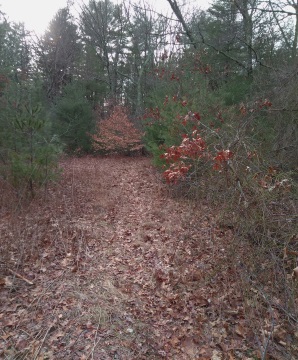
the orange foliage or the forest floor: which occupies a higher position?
the orange foliage

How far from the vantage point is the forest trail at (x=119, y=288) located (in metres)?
2.83

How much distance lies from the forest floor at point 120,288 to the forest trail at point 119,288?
0.01 meters

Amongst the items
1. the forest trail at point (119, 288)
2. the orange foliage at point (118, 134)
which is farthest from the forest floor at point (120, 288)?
Answer: the orange foliage at point (118, 134)

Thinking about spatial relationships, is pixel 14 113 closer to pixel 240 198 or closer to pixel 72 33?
pixel 240 198

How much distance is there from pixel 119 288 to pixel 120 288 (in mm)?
15

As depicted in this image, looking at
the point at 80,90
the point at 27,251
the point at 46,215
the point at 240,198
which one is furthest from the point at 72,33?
the point at 240,198

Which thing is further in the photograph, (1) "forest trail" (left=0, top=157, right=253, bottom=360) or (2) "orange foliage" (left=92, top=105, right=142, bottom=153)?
(2) "orange foliage" (left=92, top=105, right=142, bottom=153)

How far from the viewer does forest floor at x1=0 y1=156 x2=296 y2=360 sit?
2.83 m

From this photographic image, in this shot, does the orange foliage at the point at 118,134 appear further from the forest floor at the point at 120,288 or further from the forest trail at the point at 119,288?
the forest floor at the point at 120,288

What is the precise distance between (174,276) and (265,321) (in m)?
1.41

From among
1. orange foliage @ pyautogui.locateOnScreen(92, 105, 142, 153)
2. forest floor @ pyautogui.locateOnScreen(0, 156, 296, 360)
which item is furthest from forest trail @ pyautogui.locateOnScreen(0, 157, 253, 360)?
orange foliage @ pyautogui.locateOnScreen(92, 105, 142, 153)

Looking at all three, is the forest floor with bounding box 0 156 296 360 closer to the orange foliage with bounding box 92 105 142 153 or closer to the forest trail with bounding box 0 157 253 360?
the forest trail with bounding box 0 157 253 360

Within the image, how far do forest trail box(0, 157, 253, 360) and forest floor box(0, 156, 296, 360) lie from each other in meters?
0.01

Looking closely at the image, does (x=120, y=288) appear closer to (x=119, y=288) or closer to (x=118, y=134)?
(x=119, y=288)
